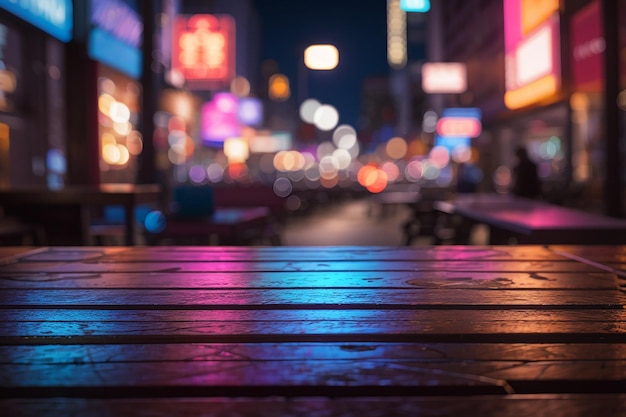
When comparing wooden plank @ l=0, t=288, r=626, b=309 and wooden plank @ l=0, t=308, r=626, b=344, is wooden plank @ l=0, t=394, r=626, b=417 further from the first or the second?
wooden plank @ l=0, t=288, r=626, b=309

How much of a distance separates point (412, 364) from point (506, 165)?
32784mm

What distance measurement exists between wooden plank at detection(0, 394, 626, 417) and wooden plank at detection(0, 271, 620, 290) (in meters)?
1.24

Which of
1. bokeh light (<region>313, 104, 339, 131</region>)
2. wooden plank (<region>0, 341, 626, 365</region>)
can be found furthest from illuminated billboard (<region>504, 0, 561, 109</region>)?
bokeh light (<region>313, 104, 339, 131</region>)

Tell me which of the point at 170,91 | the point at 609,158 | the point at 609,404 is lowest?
the point at 609,404

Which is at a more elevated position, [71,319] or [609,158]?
[609,158]

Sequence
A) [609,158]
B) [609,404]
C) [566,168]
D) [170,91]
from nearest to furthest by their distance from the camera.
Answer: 1. [609,404]
2. [609,158]
3. [566,168]
4. [170,91]

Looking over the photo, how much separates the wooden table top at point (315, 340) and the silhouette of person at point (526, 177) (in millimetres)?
9347

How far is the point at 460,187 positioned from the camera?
16.3 metres

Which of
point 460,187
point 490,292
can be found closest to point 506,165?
point 460,187

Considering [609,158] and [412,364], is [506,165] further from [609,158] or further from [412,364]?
[412,364]

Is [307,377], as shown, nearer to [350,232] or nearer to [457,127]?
[350,232]

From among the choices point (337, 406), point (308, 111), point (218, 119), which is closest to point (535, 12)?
point (218, 119)

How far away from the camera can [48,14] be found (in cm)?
673

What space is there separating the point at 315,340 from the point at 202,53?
18.0 meters
